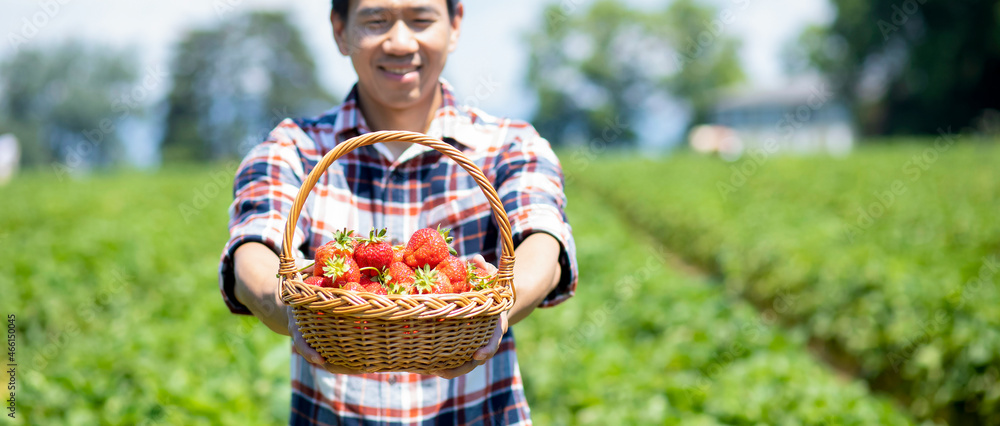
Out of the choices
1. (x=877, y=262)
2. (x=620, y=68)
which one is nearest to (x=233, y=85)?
(x=620, y=68)

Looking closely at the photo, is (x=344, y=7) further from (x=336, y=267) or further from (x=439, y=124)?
(x=336, y=267)

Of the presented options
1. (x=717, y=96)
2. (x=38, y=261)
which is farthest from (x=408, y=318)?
(x=717, y=96)

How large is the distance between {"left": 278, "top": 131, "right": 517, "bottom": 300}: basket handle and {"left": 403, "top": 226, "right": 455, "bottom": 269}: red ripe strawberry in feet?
0.41

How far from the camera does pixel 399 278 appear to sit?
1.44 meters

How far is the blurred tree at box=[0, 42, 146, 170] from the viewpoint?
168 feet

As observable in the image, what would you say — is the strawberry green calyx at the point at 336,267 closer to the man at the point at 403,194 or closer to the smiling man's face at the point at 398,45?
the man at the point at 403,194

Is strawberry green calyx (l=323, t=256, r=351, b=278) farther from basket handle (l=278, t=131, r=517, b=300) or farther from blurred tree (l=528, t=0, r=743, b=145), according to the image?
blurred tree (l=528, t=0, r=743, b=145)

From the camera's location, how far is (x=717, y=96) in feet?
223

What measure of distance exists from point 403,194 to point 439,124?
0.20 m

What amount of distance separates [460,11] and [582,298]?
4.16m

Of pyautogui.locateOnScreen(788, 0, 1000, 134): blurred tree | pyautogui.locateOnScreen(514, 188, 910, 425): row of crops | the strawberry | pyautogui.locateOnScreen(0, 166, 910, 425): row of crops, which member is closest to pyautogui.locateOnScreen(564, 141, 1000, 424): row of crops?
pyautogui.locateOnScreen(0, 166, 910, 425): row of crops

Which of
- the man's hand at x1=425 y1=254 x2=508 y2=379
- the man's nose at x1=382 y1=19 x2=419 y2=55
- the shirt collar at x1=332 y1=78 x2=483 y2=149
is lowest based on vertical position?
the man's hand at x1=425 y1=254 x2=508 y2=379

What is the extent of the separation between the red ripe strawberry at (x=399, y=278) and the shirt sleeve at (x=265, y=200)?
25 cm

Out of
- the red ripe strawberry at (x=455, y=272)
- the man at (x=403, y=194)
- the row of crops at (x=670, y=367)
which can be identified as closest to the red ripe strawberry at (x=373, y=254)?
the red ripe strawberry at (x=455, y=272)
